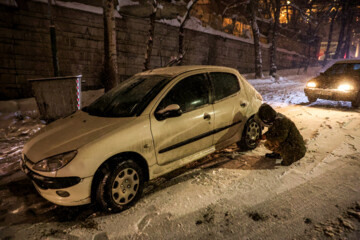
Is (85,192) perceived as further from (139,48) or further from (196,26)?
(196,26)

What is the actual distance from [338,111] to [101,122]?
7.95 m

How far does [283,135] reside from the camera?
3242 mm

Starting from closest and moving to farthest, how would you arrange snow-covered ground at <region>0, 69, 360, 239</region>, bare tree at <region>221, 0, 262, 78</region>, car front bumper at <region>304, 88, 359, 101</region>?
snow-covered ground at <region>0, 69, 360, 239</region> → car front bumper at <region>304, 88, 359, 101</region> → bare tree at <region>221, 0, 262, 78</region>

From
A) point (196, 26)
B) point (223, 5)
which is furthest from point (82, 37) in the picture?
point (223, 5)

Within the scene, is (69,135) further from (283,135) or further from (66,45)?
(66,45)

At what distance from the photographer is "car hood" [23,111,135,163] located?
7.36 ft

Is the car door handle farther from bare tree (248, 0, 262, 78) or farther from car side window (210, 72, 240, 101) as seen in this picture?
bare tree (248, 0, 262, 78)

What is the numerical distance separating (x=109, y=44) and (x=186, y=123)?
217 inches

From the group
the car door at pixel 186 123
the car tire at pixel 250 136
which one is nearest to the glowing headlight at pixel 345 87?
the car tire at pixel 250 136

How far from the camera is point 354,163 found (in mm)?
3438

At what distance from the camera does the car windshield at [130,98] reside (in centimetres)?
268

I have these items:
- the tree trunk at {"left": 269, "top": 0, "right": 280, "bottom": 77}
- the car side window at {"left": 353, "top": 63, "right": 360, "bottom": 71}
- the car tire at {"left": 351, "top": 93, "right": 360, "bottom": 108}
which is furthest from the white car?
the tree trunk at {"left": 269, "top": 0, "right": 280, "bottom": 77}

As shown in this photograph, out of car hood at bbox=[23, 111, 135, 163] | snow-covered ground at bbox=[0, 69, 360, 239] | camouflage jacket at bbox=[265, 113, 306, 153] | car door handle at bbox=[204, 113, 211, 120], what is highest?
car door handle at bbox=[204, 113, 211, 120]

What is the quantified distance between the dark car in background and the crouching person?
5.61 m
